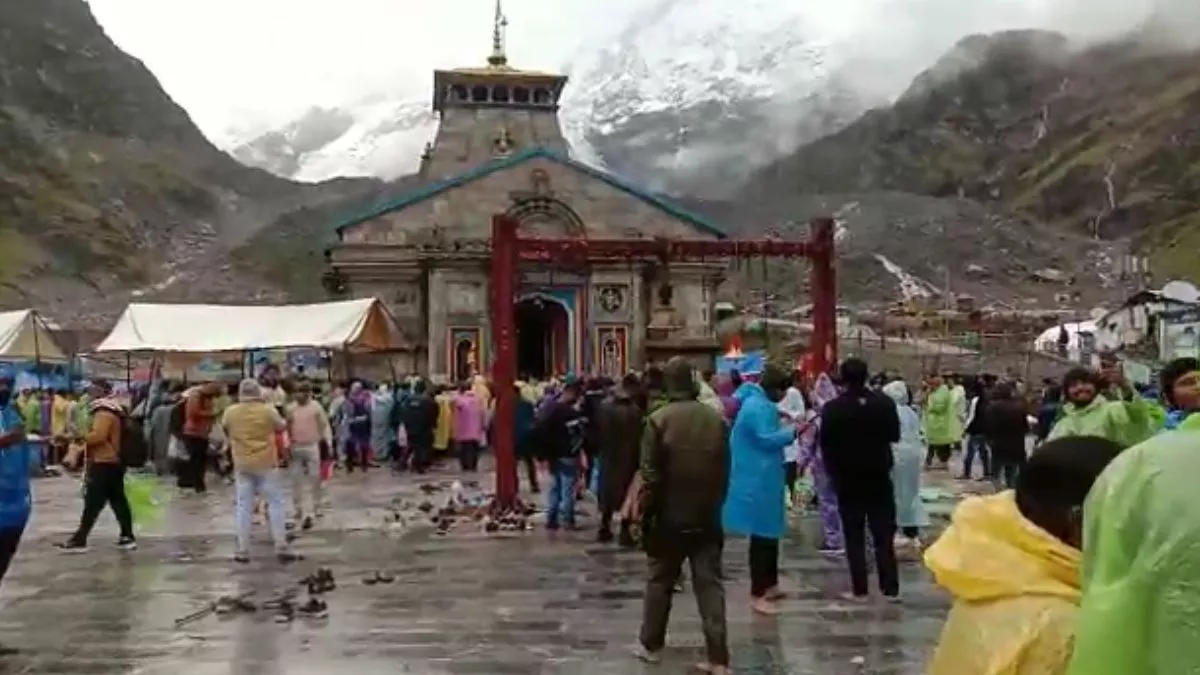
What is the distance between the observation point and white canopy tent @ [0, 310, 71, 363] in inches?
777

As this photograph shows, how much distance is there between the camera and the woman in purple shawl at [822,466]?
41.2ft

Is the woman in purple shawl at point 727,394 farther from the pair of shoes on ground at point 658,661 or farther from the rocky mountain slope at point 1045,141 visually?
the rocky mountain slope at point 1045,141

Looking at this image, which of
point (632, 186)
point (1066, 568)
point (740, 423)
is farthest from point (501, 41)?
point (1066, 568)

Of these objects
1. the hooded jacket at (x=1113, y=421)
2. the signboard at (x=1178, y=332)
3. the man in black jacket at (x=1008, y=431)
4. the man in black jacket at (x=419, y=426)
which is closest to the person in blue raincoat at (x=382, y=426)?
the man in black jacket at (x=419, y=426)

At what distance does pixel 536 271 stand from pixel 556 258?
19603mm

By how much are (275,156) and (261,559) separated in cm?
13225

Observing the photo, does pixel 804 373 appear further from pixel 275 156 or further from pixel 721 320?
pixel 275 156

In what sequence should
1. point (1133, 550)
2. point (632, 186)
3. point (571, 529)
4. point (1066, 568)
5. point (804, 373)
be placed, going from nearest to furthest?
point (1133, 550) < point (1066, 568) < point (571, 529) < point (804, 373) < point (632, 186)

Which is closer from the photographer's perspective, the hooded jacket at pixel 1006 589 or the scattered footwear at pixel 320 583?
the hooded jacket at pixel 1006 589

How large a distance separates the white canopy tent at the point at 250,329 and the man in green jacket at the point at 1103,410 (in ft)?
45.1

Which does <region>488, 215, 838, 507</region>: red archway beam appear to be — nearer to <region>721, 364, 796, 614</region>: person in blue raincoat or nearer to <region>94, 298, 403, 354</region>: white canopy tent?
<region>94, 298, 403, 354</region>: white canopy tent

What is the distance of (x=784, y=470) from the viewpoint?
11.0 m

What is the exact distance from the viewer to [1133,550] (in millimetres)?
2258

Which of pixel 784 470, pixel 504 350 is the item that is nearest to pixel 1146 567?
pixel 784 470
